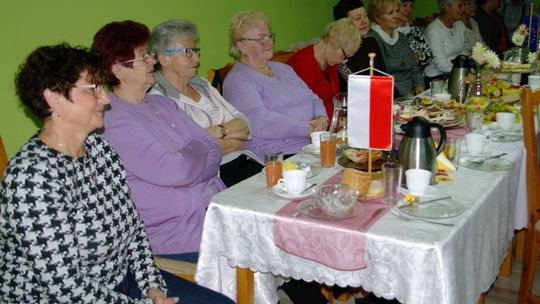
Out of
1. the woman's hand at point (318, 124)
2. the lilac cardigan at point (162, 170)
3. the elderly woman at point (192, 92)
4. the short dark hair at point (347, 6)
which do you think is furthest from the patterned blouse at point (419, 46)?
the lilac cardigan at point (162, 170)

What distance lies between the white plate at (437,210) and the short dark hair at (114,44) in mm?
1069

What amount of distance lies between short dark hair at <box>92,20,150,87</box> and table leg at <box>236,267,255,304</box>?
80 centimetres

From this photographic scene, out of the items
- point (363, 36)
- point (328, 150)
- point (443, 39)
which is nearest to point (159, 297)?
point (328, 150)

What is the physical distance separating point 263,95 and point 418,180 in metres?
1.26

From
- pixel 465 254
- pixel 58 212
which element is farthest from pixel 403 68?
pixel 58 212

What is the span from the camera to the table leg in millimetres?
1644

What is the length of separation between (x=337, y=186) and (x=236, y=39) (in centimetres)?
143

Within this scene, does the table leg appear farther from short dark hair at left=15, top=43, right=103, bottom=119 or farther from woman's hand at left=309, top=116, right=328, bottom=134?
woman's hand at left=309, top=116, right=328, bottom=134

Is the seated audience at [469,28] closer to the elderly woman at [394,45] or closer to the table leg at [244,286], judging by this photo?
the elderly woman at [394,45]

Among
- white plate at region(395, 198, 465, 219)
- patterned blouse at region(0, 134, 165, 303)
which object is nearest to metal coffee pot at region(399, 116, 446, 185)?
white plate at region(395, 198, 465, 219)

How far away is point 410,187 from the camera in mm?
1610

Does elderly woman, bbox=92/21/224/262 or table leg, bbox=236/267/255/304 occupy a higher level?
elderly woman, bbox=92/21/224/262

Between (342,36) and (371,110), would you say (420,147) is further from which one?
(342,36)

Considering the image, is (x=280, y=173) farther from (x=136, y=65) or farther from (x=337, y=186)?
(x=136, y=65)
